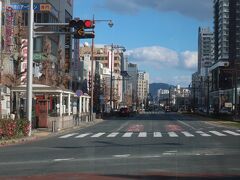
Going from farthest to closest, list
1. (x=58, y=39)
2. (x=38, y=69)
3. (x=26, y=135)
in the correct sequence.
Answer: (x=58, y=39) → (x=38, y=69) → (x=26, y=135)

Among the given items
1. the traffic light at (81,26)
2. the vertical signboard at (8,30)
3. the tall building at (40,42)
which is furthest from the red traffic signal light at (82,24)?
the vertical signboard at (8,30)

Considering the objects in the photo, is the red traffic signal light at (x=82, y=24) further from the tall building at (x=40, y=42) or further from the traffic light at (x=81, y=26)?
the tall building at (x=40, y=42)

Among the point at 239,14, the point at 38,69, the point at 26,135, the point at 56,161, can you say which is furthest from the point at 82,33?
the point at 239,14

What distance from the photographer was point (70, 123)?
157 ft

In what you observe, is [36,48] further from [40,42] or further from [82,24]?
[82,24]

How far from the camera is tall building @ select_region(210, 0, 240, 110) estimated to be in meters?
156

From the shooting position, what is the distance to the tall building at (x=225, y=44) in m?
156

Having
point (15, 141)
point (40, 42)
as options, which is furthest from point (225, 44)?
point (15, 141)

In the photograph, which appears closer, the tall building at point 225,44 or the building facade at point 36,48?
the building facade at point 36,48

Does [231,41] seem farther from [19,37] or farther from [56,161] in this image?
Answer: [56,161]

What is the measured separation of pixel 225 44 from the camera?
17212 cm

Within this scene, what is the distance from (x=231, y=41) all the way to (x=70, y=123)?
122650 millimetres

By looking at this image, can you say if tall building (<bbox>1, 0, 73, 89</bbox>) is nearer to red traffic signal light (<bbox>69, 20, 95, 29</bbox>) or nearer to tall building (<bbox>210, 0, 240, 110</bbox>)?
red traffic signal light (<bbox>69, 20, 95, 29</bbox>)

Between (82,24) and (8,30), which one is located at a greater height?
(8,30)
